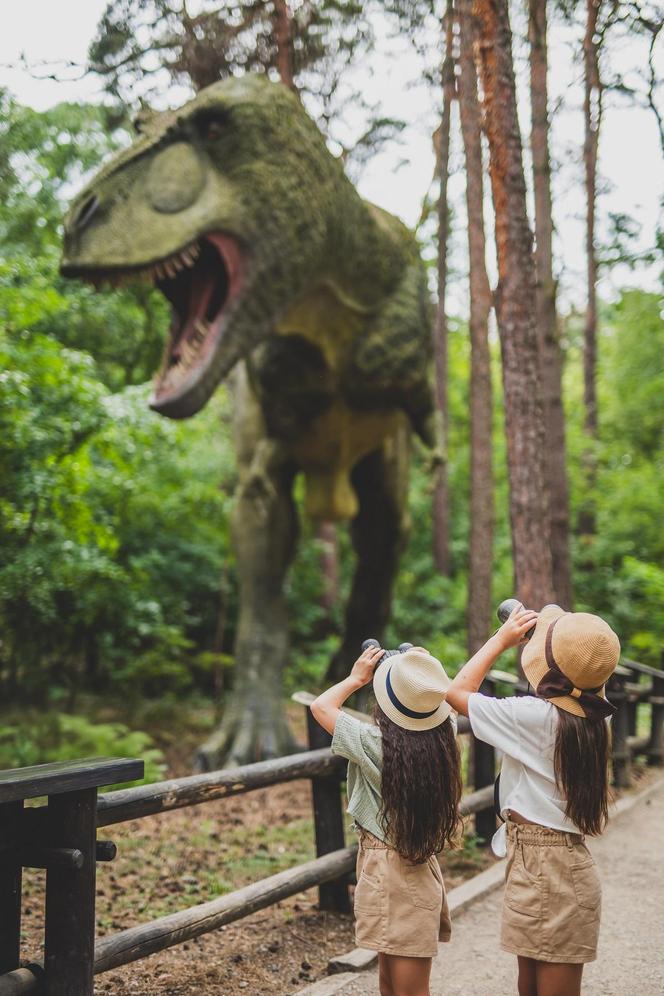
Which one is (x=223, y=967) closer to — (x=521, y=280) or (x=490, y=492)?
(x=521, y=280)

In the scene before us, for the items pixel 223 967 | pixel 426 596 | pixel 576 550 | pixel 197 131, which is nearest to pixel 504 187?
pixel 197 131

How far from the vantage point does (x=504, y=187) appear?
17.4 ft

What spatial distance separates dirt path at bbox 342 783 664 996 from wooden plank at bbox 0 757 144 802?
123 centimetres

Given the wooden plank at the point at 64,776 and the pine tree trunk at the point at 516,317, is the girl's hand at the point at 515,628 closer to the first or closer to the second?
the wooden plank at the point at 64,776

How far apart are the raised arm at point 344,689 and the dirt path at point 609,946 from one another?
1209 millimetres

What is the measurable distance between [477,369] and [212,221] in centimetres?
344

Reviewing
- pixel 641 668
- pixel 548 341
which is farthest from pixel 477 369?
pixel 641 668

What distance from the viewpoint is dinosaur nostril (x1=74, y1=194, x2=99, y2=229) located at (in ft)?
15.8

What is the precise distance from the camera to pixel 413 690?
2270 millimetres

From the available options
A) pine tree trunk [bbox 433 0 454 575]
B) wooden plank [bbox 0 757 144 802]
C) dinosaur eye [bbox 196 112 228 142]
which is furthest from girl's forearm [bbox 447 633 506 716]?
pine tree trunk [bbox 433 0 454 575]

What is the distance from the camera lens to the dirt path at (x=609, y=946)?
10.6 ft

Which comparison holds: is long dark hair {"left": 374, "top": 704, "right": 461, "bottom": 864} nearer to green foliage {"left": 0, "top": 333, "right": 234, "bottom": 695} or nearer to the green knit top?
the green knit top

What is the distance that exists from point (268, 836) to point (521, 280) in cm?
358

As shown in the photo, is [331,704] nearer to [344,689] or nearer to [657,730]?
[344,689]
